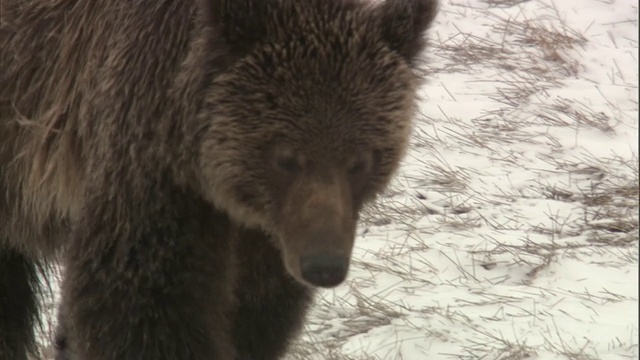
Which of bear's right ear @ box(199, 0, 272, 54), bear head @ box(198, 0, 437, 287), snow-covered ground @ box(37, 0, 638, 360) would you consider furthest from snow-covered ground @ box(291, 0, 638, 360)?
bear's right ear @ box(199, 0, 272, 54)

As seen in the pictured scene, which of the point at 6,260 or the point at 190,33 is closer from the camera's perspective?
the point at 190,33

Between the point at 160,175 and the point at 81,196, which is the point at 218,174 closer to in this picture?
the point at 160,175

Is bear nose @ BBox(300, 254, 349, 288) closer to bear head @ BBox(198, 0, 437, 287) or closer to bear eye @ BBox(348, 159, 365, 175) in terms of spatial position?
bear head @ BBox(198, 0, 437, 287)

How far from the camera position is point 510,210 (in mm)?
6414

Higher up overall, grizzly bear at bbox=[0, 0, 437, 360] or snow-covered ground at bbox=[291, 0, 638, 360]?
grizzly bear at bbox=[0, 0, 437, 360]

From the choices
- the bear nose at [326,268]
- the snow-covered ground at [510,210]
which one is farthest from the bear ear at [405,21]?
the snow-covered ground at [510,210]

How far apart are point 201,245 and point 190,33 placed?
2.43 ft

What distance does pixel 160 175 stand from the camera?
12.2 feet

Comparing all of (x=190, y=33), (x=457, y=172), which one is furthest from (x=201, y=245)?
(x=457, y=172)

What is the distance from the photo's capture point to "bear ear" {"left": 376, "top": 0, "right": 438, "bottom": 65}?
3816mm

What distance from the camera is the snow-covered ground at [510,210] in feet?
16.8

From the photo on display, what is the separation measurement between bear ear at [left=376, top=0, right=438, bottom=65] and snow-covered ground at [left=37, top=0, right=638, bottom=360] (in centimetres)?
164

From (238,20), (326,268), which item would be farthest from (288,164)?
(238,20)

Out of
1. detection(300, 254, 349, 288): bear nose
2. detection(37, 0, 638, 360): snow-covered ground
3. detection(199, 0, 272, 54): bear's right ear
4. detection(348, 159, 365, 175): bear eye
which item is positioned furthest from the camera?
detection(37, 0, 638, 360): snow-covered ground
